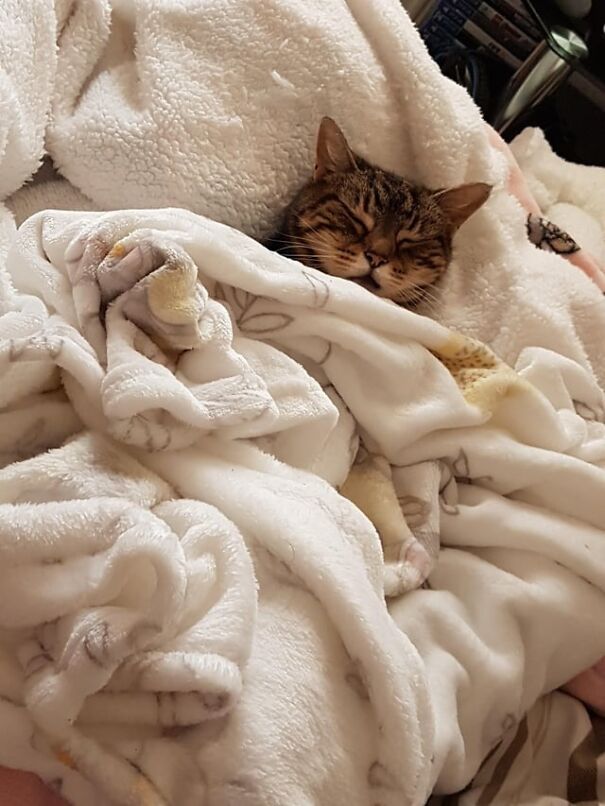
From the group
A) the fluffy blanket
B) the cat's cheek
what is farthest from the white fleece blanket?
the cat's cheek

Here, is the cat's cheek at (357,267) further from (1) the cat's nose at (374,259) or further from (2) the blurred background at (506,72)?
(2) the blurred background at (506,72)

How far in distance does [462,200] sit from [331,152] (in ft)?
0.62

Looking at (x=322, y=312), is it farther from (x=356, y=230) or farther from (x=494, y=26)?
(x=494, y=26)

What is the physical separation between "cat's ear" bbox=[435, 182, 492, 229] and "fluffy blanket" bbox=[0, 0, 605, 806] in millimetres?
29

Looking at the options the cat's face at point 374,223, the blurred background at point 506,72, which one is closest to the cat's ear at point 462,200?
the cat's face at point 374,223

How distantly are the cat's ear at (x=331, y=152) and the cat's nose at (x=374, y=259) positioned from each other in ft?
0.38

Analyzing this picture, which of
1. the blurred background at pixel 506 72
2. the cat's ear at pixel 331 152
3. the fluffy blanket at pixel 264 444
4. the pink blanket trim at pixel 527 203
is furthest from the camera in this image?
the blurred background at pixel 506 72

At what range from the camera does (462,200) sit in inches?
42.6

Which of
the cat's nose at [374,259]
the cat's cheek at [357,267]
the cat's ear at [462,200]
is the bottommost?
the cat's cheek at [357,267]

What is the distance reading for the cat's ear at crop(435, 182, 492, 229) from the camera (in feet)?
3.49

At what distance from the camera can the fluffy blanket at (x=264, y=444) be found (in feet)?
1.77

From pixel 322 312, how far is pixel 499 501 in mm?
278

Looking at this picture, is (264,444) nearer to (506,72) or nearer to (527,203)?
(527,203)

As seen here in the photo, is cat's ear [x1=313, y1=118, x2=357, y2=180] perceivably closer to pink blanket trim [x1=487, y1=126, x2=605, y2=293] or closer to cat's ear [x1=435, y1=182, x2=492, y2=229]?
cat's ear [x1=435, y1=182, x2=492, y2=229]
